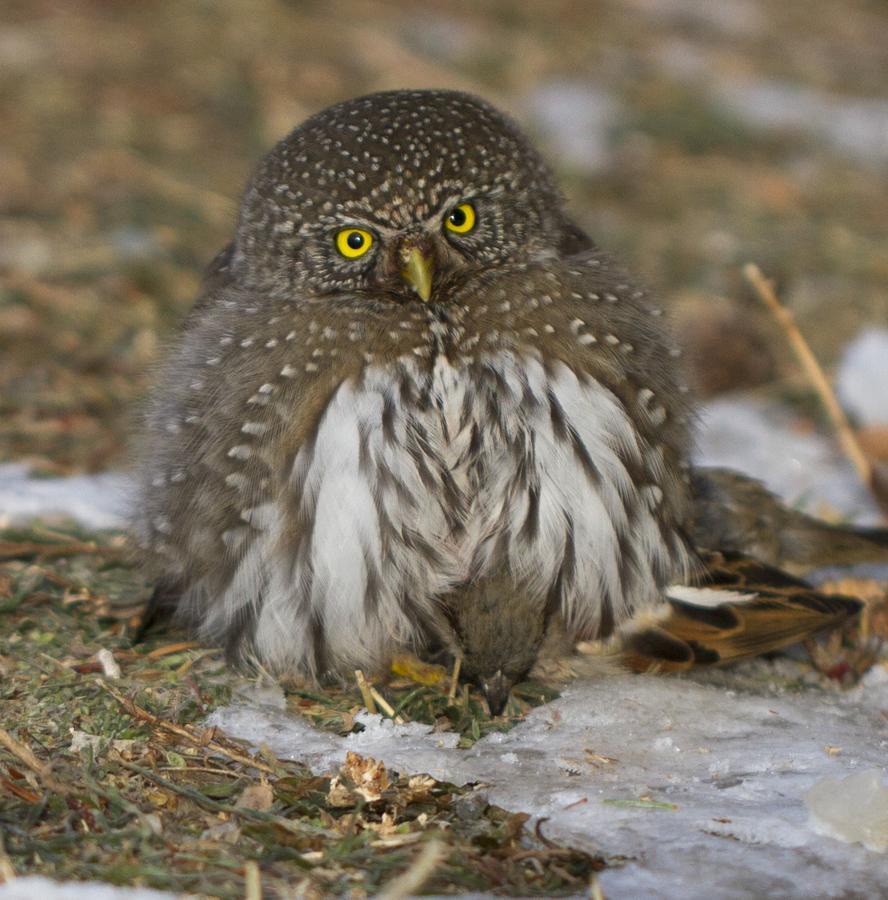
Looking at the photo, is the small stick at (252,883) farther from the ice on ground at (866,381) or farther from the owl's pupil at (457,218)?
the ice on ground at (866,381)

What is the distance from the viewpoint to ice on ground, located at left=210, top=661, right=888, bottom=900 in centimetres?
260

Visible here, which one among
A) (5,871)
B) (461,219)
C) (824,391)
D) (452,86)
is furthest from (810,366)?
(452,86)

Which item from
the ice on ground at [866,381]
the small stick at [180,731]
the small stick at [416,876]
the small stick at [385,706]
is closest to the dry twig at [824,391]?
the ice on ground at [866,381]

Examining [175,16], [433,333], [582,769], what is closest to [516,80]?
[175,16]

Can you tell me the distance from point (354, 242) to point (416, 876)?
165cm

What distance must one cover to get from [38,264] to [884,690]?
4.08 meters

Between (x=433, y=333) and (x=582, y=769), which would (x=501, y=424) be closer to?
(x=433, y=333)

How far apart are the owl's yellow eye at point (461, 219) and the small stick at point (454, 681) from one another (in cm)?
108

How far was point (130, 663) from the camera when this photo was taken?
349cm

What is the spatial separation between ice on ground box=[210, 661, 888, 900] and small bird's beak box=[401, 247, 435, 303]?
1.05m

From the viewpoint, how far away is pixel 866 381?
530cm

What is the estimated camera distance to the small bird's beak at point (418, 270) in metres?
3.32

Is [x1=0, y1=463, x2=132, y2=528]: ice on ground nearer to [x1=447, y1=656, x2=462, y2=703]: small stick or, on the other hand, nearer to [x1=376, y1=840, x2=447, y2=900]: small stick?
[x1=447, y1=656, x2=462, y2=703]: small stick

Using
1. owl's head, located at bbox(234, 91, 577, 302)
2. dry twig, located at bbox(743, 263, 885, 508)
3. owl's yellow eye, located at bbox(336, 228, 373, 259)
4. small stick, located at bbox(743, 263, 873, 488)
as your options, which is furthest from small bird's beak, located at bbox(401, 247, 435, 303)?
dry twig, located at bbox(743, 263, 885, 508)
